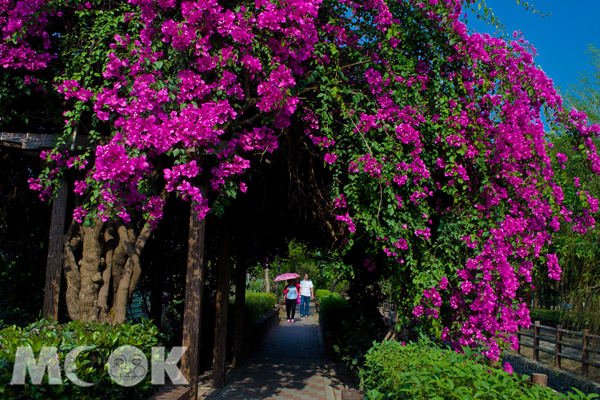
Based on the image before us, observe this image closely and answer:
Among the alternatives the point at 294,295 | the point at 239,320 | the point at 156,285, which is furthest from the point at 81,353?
the point at 294,295

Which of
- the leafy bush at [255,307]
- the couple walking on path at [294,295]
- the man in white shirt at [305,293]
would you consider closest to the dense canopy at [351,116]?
the leafy bush at [255,307]

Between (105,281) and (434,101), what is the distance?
4.54 m

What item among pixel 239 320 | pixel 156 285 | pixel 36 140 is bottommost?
pixel 239 320

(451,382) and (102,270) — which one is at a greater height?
(102,270)

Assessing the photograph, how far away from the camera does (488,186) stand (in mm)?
5383

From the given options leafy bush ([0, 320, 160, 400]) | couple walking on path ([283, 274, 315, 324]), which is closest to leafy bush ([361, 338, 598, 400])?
leafy bush ([0, 320, 160, 400])

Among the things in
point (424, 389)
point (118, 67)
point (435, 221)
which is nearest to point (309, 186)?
point (435, 221)

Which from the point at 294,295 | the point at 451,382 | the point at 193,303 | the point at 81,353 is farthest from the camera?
the point at 294,295

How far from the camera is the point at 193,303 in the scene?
5.13m

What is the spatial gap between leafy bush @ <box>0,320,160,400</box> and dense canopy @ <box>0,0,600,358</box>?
1140mm

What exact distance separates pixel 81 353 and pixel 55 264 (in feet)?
6.94

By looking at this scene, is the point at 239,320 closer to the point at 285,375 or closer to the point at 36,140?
the point at 285,375

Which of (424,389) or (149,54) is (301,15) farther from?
(424,389)

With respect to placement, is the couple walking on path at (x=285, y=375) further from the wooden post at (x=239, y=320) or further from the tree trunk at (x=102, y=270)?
the tree trunk at (x=102, y=270)
